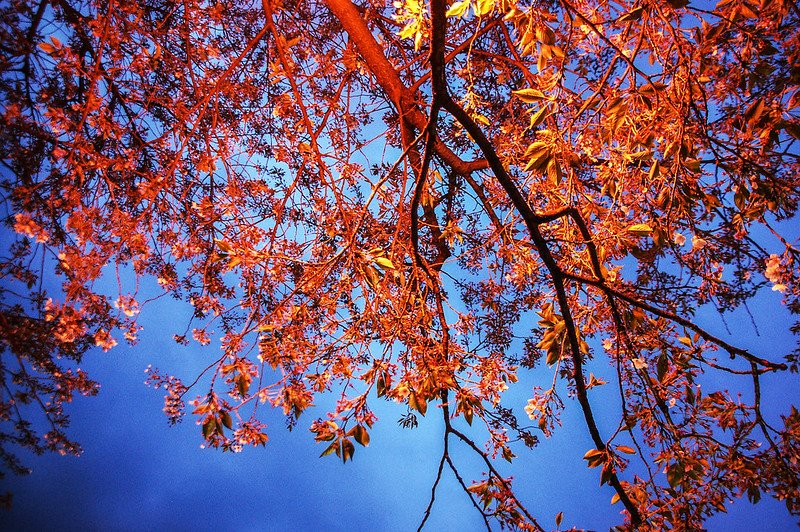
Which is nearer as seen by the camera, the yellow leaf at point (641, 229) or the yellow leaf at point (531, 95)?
the yellow leaf at point (531, 95)

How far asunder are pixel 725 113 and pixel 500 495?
6.86ft

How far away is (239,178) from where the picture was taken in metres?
3.48

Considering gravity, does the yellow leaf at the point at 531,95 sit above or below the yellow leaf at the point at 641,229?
above

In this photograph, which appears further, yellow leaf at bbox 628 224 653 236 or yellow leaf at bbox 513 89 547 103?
yellow leaf at bbox 628 224 653 236

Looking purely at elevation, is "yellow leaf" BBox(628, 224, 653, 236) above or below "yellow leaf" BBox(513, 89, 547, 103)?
below

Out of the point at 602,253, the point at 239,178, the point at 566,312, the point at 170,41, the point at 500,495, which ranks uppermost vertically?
the point at 170,41

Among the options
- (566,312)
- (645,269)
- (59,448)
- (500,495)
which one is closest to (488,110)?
(645,269)

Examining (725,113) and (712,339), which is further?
(725,113)

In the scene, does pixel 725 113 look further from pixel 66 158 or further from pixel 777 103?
pixel 66 158

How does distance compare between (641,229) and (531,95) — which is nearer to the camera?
(531,95)

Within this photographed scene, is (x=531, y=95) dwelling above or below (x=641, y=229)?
above

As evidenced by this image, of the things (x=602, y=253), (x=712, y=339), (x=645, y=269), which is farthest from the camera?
(x=645, y=269)

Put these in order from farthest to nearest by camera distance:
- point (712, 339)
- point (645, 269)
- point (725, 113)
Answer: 1. point (645, 269)
2. point (725, 113)
3. point (712, 339)

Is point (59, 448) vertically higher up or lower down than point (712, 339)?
higher up
